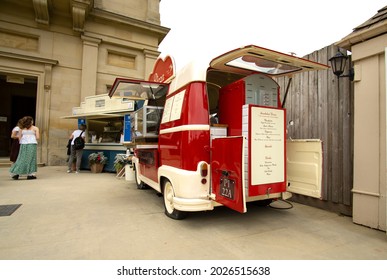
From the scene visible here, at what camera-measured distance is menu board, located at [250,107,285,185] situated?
3154 mm

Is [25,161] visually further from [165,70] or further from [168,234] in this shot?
[168,234]

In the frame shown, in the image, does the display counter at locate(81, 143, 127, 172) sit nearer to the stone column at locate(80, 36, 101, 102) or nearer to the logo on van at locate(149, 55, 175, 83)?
the stone column at locate(80, 36, 101, 102)

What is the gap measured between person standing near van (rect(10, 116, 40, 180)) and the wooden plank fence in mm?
7247

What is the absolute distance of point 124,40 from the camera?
12055mm

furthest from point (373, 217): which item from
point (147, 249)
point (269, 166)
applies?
point (147, 249)

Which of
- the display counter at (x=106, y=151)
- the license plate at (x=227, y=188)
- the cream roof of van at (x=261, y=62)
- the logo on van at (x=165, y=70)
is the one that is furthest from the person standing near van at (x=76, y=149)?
the license plate at (x=227, y=188)

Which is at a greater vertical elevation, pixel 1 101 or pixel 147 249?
pixel 1 101

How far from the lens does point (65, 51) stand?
35.2 ft

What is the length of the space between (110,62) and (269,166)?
36.9ft

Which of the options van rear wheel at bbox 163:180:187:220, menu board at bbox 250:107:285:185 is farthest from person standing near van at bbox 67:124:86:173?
menu board at bbox 250:107:285:185

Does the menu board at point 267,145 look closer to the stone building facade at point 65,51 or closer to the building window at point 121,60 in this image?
the stone building facade at point 65,51

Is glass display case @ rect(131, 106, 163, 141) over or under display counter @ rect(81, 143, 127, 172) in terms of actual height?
over

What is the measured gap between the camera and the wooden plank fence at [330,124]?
390cm
